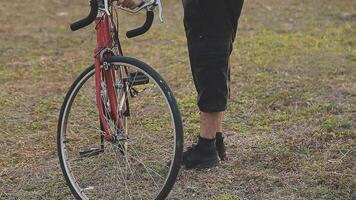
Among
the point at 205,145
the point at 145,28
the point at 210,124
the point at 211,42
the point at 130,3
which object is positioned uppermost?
the point at 130,3

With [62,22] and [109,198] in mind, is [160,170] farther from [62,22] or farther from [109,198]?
[62,22]

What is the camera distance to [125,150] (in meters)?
3.23

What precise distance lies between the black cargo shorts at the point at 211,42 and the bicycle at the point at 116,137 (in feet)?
0.92

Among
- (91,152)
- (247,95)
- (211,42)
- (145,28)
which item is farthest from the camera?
(247,95)

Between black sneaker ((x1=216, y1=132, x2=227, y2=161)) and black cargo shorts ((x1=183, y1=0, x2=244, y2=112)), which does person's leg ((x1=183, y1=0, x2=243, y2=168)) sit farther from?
black sneaker ((x1=216, y1=132, x2=227, y2=161))

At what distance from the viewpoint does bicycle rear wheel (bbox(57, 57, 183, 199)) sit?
2.94m

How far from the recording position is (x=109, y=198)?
3295 millimetres

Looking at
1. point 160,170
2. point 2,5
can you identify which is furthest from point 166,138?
point 2,5

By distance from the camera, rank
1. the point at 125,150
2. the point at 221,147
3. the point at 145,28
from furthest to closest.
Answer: the point at 221,147, the point at 125,150, the point at 145,28

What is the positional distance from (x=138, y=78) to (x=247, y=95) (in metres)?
2.19

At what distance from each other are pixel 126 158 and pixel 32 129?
55.5 inches

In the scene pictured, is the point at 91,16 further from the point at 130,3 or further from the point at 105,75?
the point at 105,75

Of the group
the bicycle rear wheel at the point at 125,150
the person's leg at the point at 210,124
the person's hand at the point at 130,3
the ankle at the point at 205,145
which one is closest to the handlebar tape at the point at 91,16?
the person's hand at the point at 130,3

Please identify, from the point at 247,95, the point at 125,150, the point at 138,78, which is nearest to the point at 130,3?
the point at 138,78
